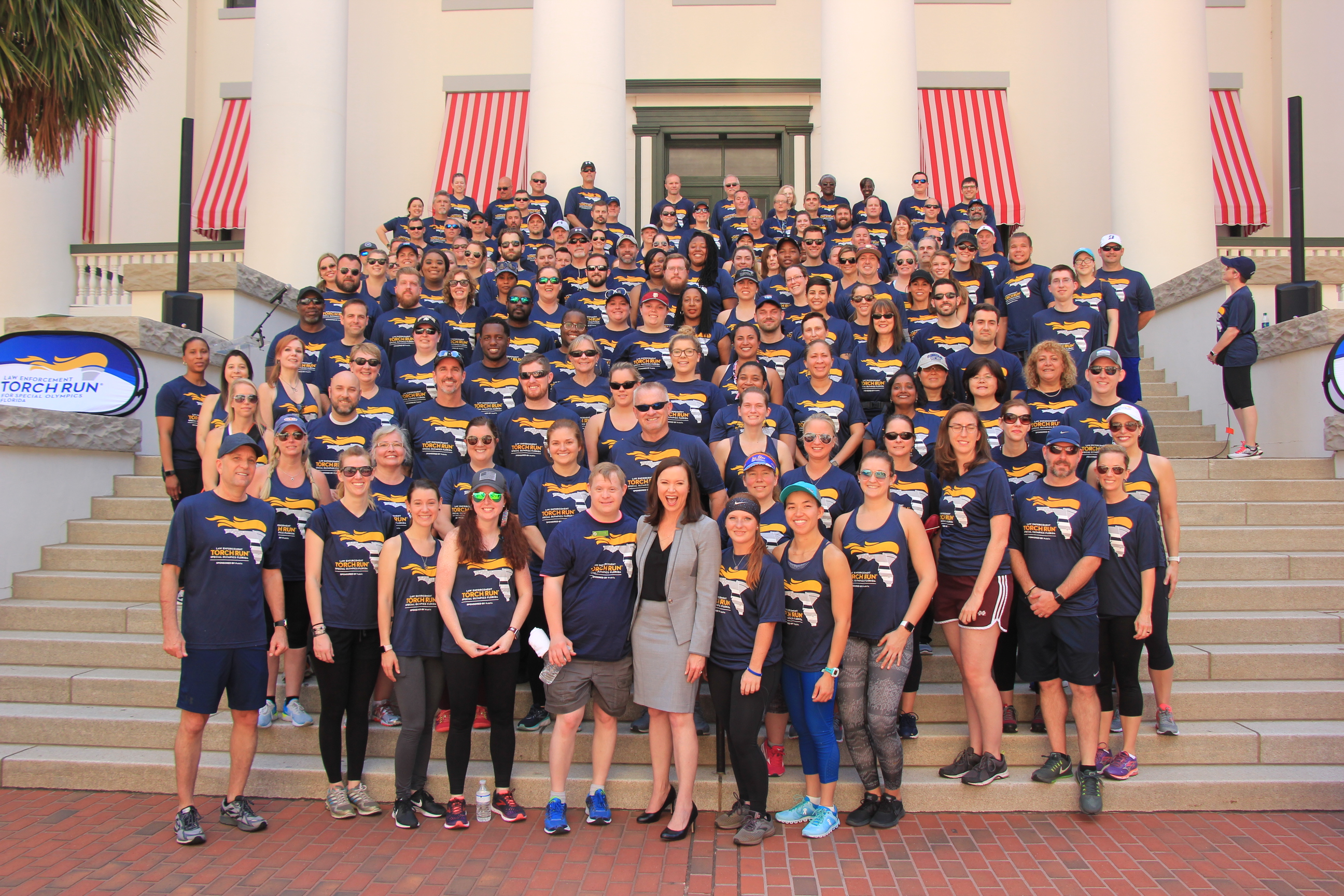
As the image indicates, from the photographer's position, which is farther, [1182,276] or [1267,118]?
[1267,118]

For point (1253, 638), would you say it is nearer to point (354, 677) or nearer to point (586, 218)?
point (354, 677)

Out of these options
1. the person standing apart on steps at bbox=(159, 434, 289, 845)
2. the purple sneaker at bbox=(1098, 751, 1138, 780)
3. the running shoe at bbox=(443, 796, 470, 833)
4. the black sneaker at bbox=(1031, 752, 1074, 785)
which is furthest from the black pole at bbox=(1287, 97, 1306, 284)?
the person standing apart on steps at bbox=(159, 434, 289, 845)

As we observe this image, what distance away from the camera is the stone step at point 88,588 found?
6801 millimetres

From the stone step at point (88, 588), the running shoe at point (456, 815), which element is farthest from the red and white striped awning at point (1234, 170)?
the stone step at point (88, 588)

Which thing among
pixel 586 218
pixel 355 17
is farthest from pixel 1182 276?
pixel 355 17

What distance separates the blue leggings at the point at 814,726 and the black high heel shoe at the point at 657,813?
773 mm

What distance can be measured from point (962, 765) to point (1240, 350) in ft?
17.1

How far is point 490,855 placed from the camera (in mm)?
4492

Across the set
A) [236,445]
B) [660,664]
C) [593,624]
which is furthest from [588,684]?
[236,445]

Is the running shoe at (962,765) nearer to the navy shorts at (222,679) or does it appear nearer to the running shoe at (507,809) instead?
the running shoe at (507,809)

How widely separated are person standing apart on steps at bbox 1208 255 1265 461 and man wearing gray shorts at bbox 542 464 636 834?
6125 mm

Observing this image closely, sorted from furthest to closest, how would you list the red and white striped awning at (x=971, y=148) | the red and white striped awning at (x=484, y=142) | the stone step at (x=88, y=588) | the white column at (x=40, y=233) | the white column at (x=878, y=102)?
the red and white striped awning at (x=484, y=142)
the red and white striped awning at (x=971, y=148)
the white column at (x=878, y=102)
the white column at (x=40, y=233)
the stone step at (x=88, y=588)

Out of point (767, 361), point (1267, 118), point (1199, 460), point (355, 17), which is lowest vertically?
point (1199, 460)

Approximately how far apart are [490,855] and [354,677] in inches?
48.9
